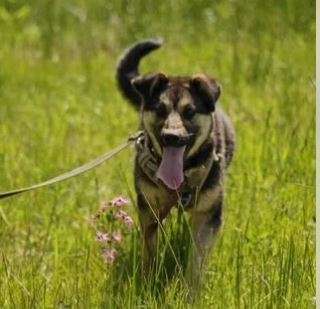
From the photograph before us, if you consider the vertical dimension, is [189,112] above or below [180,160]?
above

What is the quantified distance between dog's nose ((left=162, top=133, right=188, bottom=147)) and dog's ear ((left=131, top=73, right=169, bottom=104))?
A: 29 centimetres

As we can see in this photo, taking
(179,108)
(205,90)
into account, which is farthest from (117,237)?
(205,90)

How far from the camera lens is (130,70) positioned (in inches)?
218

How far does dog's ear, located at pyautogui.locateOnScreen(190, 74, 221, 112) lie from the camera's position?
4711 mm

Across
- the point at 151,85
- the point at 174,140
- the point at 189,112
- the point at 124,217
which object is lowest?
the point at 124,217

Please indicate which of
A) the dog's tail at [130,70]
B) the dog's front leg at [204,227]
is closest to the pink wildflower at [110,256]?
the dog's front leg at [204,227]

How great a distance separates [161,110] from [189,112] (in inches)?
4.5

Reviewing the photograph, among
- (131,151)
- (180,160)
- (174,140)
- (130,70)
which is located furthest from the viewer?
(131,151)

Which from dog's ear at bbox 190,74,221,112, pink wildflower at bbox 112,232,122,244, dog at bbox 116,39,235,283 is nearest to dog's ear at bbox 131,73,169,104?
dog at bbox 116,39,235,283

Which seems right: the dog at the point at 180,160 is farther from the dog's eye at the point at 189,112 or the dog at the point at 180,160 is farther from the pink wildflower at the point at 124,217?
the pink wildflower at the point at 124,217

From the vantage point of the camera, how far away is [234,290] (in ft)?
14.3

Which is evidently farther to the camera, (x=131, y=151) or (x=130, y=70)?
(x=131, y=151)

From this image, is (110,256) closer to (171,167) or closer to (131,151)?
(171,167)

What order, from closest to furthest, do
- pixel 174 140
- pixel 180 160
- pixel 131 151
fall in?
pixel 174 140
pixel 180 160
pixel 131 151
